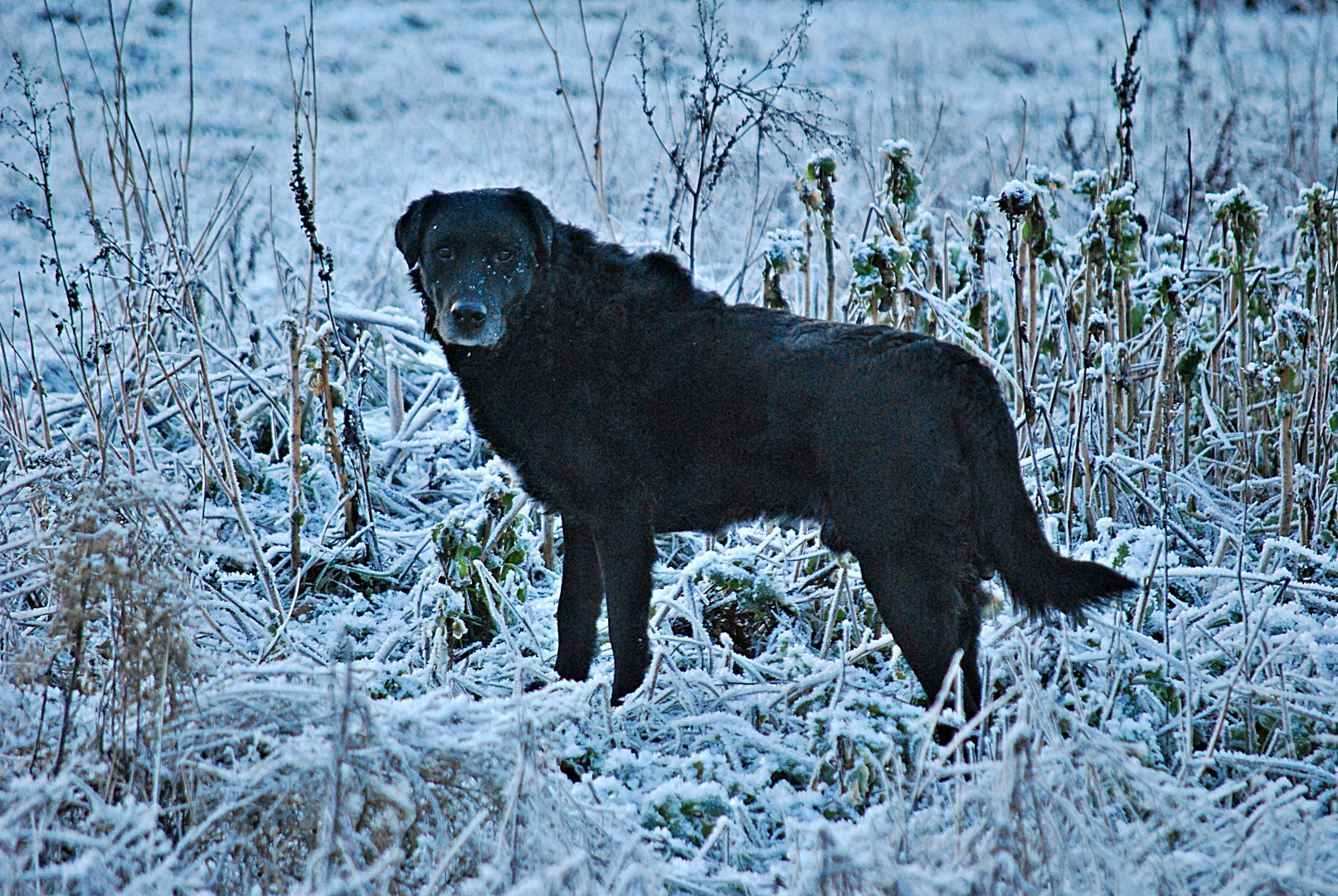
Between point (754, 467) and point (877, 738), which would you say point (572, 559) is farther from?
point (877, 738)

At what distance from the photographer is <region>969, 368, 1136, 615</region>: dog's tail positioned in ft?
9.19

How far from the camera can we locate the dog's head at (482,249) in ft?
10.0

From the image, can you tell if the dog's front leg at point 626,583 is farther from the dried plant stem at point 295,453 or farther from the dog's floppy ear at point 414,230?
the dried plant stem at point 295,453

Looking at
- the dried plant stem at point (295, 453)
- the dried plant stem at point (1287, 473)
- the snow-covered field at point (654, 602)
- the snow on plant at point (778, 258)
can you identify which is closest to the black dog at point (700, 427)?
the snow-covered field at point (654, 602)

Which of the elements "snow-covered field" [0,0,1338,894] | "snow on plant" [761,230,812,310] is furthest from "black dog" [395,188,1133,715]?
"snow on plant" [761,230,812,310]

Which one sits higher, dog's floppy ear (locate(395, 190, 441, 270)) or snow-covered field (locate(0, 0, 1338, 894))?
dog's floppy ear (locate(395, 190, 441, 270))

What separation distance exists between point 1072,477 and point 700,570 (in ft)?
4.94

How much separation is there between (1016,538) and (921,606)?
14.2 inches

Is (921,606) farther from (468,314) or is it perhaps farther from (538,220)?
(538,220)

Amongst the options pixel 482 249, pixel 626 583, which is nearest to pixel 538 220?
pixel 482 249

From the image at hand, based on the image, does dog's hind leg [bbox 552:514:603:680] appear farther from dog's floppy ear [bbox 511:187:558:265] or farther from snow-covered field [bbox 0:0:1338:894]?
dog's floppy ear [bbox 511:187:558:265]

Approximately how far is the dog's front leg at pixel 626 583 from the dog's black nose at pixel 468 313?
2.40 ft

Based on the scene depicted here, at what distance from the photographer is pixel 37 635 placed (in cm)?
273

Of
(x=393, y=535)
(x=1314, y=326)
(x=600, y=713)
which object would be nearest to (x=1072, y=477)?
(x=1314, y=326)
